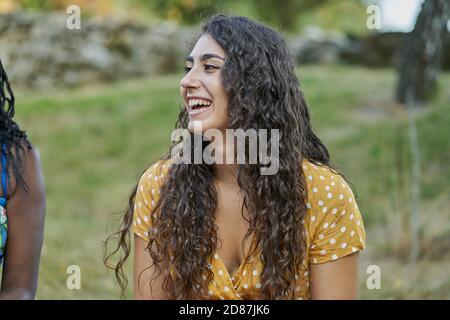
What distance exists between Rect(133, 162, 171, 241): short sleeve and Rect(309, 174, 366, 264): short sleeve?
1.66ft

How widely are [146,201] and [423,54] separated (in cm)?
533

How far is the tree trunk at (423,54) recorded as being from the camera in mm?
6887

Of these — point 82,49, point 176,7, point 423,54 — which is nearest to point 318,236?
point 423,54

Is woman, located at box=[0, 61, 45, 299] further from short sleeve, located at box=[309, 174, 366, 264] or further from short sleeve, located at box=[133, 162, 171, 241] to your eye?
short sleeve, located at box=[309, 174, 366, 264]

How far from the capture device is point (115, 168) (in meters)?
7.50

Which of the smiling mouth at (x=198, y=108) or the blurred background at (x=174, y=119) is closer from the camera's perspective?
the smiling mouth at (x=198, y=108)

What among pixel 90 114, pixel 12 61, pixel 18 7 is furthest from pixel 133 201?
pixel 18 7

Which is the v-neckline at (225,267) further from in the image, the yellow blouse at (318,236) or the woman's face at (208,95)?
the woman's face at (208,95)

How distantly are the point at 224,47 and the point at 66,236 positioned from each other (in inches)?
161

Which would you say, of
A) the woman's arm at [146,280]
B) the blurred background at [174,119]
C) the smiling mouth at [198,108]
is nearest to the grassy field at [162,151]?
the blurred background at [174,119]

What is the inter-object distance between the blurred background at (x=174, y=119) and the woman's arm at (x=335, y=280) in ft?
3.96

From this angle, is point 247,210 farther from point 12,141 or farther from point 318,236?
point 12,141

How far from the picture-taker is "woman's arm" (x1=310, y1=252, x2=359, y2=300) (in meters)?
2.34

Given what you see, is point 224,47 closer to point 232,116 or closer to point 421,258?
point 232,116
